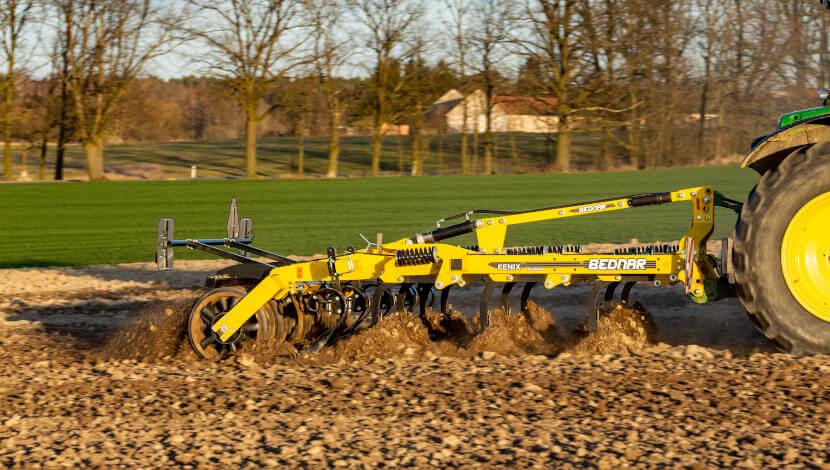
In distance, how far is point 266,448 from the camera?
4.96 meters

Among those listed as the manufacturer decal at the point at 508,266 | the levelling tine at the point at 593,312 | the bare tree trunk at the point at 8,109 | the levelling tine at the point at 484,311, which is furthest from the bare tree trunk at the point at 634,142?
the manufacturer decal at the point at 508,266

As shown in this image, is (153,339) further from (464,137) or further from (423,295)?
(464,137)

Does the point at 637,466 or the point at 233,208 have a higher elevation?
the point at 233,208

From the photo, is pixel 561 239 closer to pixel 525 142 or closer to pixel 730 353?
pixel 730 353

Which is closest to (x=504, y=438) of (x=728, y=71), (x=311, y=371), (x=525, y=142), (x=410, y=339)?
(x=311, y=371)

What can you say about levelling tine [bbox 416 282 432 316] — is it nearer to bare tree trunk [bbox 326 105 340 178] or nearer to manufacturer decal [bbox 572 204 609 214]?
manufacturer decal [bbox 572 204 609 214]

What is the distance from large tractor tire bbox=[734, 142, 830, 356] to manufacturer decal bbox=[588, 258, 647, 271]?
2.13ft

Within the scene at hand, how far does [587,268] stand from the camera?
22.0 feet

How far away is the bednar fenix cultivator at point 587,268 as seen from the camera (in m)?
6.09

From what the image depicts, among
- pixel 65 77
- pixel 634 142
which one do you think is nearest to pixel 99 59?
pixel 65 77

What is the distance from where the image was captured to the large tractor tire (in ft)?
19.9

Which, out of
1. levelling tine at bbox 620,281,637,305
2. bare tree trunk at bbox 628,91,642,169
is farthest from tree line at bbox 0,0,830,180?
levelling tine at bbox 620,281,637,305

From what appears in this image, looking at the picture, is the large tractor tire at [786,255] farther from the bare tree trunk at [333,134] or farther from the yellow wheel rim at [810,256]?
the bare tree trunk at [333,134]

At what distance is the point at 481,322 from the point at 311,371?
1.31m
